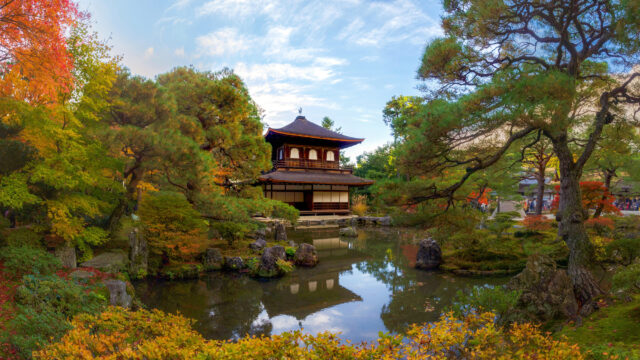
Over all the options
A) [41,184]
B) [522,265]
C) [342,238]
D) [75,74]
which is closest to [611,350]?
[522,265]

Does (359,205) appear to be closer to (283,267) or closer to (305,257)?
(305,257)

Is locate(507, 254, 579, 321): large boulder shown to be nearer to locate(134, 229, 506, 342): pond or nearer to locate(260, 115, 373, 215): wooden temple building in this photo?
locate(134, 229, 506, 342): pond

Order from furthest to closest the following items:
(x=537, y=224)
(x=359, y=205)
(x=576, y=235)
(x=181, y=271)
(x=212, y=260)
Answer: (x=359, y=205) → (x=537, y=224) → (x=212, y=260) → (x=181, y=271) → (x=576, y=235)

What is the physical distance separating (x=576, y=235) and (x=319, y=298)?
5.28m

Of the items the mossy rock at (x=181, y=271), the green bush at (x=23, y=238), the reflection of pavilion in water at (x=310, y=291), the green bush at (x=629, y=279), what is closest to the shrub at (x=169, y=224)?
the mossy rock at (x=181, y=271)

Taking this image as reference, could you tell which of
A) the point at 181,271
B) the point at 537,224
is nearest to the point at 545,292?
the point at 537,224

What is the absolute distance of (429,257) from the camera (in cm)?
988

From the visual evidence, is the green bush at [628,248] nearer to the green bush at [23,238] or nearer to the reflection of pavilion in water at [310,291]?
the reflection of pavilion in water at [310,291]

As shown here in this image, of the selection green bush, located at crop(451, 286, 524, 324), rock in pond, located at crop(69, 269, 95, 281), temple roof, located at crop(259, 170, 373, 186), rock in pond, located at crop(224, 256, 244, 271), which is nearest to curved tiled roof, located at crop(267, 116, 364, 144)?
temple roof, located at crop(259, 170, 373, 186)

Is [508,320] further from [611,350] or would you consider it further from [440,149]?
[440,149]

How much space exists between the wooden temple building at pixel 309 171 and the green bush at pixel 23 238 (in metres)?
13.9

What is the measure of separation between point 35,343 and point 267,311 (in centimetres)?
382

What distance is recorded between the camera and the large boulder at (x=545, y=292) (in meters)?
5.38

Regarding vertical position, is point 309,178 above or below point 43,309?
above
